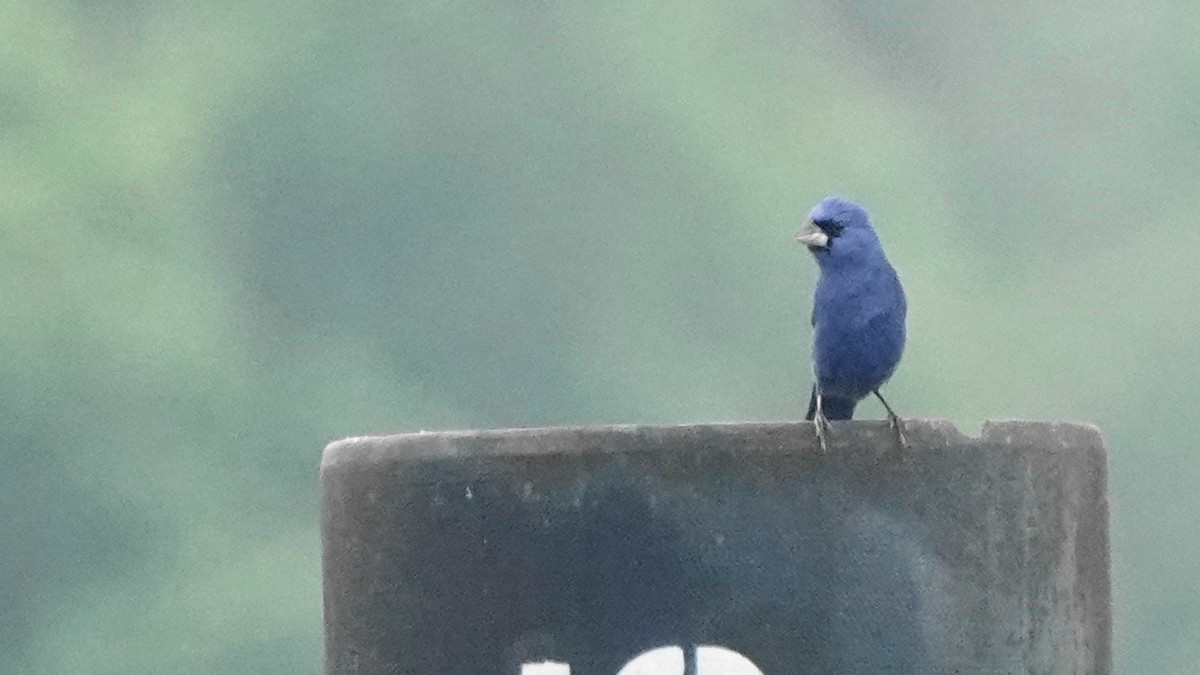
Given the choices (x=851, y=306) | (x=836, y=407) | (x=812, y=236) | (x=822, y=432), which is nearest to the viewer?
(x=822, y=432)

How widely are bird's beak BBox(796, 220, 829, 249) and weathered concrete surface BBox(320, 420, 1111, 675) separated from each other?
1.19 meters

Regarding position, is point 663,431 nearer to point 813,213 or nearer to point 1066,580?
point 1066,580

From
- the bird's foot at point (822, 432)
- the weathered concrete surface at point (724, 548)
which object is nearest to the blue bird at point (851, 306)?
the weathered concrete surface at point (724, 548)

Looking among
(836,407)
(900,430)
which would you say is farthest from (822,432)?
(836,407)

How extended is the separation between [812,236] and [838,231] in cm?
8

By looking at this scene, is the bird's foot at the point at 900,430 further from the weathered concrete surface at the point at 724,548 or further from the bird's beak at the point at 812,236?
the bird's beak at the point at 812,236

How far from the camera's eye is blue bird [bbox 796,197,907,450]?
4.09 meters

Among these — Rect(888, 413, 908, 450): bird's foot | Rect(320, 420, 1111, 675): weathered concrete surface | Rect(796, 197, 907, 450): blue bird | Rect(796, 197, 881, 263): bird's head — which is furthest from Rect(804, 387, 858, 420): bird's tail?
Rect(888, 413, 908, 450): bird's foot

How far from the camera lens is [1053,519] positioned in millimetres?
2932

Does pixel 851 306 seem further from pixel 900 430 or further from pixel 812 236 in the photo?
pixel 900 430

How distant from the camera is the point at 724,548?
2.72 metres

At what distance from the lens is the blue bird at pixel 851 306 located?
4.09 meters

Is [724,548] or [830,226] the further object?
[830,226]

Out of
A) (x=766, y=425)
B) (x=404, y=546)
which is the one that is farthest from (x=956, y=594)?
(x=404, y=546)
